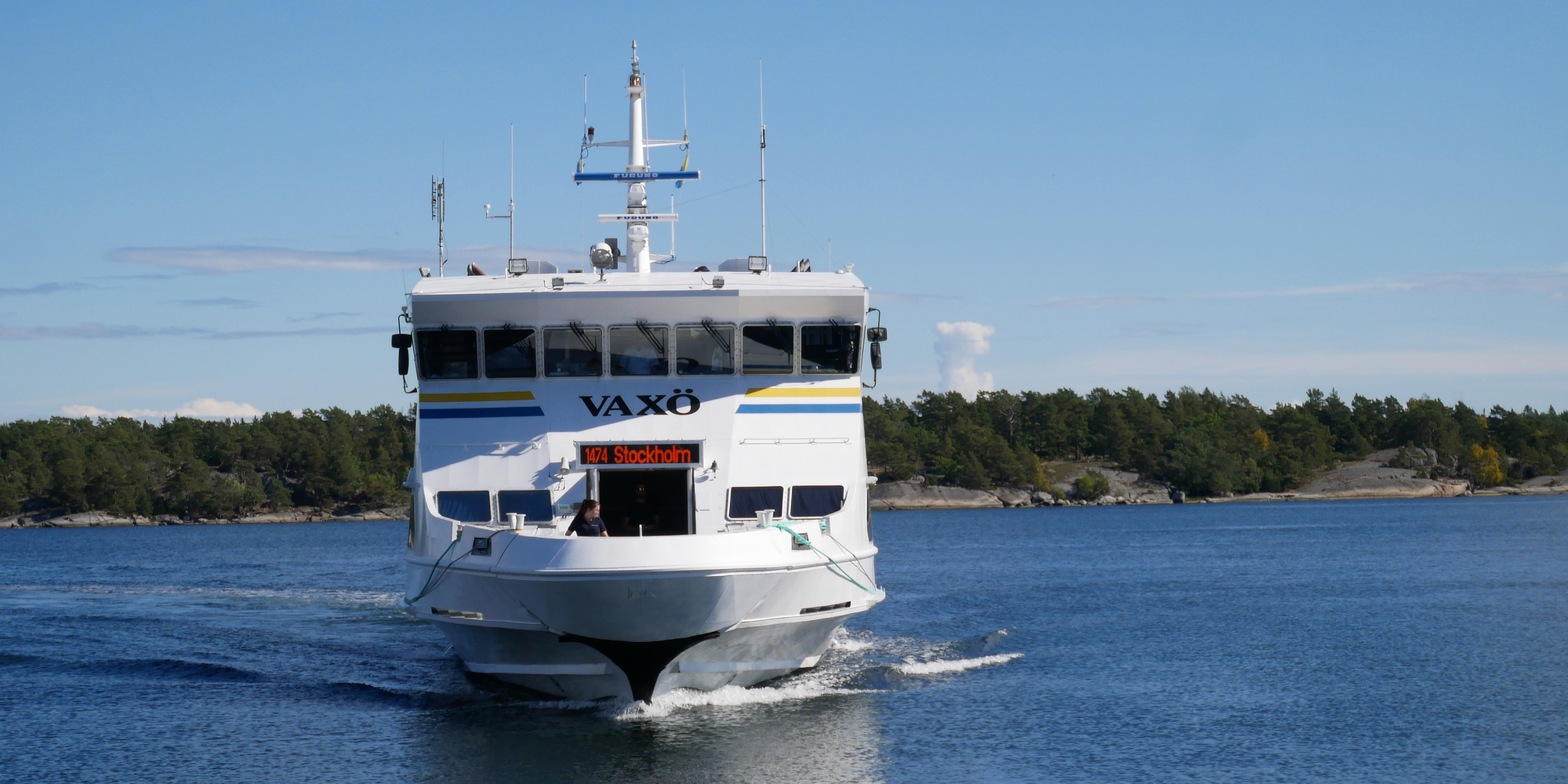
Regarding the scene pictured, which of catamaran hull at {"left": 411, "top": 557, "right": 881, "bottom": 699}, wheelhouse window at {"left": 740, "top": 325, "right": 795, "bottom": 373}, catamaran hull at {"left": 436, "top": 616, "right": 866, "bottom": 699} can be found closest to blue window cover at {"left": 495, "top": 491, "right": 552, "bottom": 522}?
catamaran hull at {"left": 411, "top": 557, "right": 881, "bottom": 699}

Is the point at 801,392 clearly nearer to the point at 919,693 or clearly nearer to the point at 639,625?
the point at 639,625

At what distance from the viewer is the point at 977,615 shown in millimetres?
27844

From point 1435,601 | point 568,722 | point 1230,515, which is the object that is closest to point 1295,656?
point 1435,601

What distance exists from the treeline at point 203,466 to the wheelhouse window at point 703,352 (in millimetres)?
102546

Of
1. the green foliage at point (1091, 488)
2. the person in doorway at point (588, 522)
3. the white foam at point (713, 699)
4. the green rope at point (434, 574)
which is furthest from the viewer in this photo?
the green foliage at point (1091, 488)

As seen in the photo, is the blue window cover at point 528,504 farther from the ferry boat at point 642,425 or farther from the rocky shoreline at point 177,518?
the rocky shoreline at point 177,518

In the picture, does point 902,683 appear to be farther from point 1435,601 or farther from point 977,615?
point 1435,601

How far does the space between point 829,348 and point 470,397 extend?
432 centimetres

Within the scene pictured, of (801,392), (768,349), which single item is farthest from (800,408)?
(768,349)

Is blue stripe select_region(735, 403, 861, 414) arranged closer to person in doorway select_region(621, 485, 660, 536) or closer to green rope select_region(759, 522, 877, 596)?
green rope select_region(759, 522, 877, 596)

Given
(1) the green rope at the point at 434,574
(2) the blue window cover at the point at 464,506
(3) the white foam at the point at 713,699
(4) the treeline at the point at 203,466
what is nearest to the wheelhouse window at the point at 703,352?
(2) the blue window cover at the point at 464,506

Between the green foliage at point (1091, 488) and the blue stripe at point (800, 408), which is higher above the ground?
the blue stripe at point (800, 408)

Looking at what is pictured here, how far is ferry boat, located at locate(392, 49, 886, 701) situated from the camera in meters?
15.1

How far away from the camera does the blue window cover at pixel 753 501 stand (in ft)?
51.7
